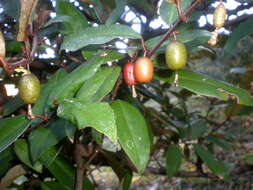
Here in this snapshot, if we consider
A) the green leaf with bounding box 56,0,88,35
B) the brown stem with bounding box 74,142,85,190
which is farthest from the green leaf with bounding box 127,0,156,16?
the brown stem with bounding box 74,142,85,190

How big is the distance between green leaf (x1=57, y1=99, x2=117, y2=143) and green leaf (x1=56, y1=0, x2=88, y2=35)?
0.31 meters

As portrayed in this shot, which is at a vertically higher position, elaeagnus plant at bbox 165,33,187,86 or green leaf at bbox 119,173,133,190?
elaeagnus plant at bbox 165,33,187,86

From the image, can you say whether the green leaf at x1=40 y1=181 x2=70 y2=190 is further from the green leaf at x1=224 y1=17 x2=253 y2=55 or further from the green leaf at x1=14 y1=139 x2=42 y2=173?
the green leaf at x1=224 y1=17 x2=253 y2=55

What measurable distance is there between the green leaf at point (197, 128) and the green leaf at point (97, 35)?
0.92 meters

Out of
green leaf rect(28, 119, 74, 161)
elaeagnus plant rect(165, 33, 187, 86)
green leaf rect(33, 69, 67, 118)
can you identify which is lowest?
green leaf rect(28, 119, 74, 161)

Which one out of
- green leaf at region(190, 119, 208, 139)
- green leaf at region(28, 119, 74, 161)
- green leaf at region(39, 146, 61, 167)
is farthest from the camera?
green leaf at region(190, 119, 208, 139)

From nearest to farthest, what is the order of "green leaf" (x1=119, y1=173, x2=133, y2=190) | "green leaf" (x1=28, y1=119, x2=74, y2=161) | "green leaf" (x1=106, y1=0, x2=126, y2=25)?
"green leaf" (x1=106, y1=0, x2=126, y2=25) → "green leaf" (x1=28, y1=119, x2=74, y2=161) → "green leaf" (x1=119, y1=173, x2=133, y2=190)

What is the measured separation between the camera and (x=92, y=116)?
632 mm

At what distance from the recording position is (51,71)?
132 centimetres

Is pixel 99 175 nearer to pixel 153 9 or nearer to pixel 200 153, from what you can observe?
pixel 200 153

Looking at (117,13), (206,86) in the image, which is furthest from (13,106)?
(206,86)

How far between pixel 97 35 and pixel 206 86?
29 centimetres

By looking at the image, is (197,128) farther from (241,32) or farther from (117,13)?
A: (117,13)

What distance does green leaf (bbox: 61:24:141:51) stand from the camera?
713 millimetres
